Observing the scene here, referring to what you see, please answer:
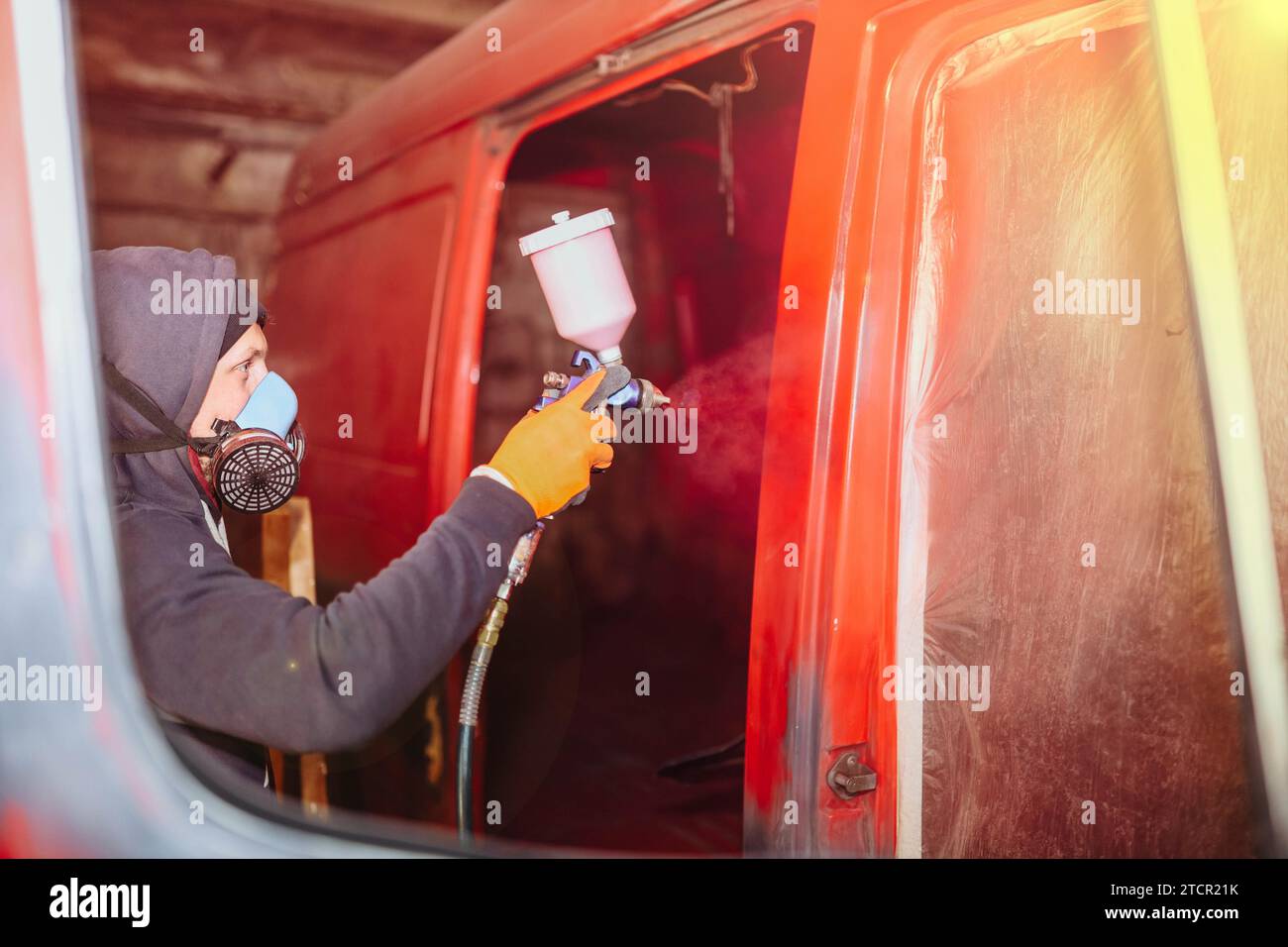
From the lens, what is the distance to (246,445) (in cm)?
122

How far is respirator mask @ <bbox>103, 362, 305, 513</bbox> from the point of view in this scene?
116 centimetres

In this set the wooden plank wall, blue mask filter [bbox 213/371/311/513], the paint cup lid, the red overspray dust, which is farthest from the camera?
the wooden plank wall

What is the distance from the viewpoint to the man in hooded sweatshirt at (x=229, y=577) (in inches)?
42.2

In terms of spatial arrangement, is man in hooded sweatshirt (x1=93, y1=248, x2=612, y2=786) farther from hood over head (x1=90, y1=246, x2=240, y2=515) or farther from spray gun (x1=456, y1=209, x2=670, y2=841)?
spray gun (x1=456, y1=209, x2=670, y2=841)

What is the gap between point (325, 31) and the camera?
275cm

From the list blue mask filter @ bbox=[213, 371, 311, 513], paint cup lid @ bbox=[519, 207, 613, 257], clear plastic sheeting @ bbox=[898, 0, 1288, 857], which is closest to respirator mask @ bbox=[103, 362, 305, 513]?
blue mask filter @ bbox=[213, 371, 311, 513]

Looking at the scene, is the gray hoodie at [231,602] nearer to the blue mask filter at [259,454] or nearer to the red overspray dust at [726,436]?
the blue mask filter at [259,454]

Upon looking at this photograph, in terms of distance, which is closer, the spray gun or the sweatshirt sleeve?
the sweatshirt sleeve

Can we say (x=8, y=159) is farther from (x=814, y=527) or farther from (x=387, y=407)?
(x=387, y=407)

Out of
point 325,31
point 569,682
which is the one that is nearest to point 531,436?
point 569,682

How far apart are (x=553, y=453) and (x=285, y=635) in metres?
0.44
